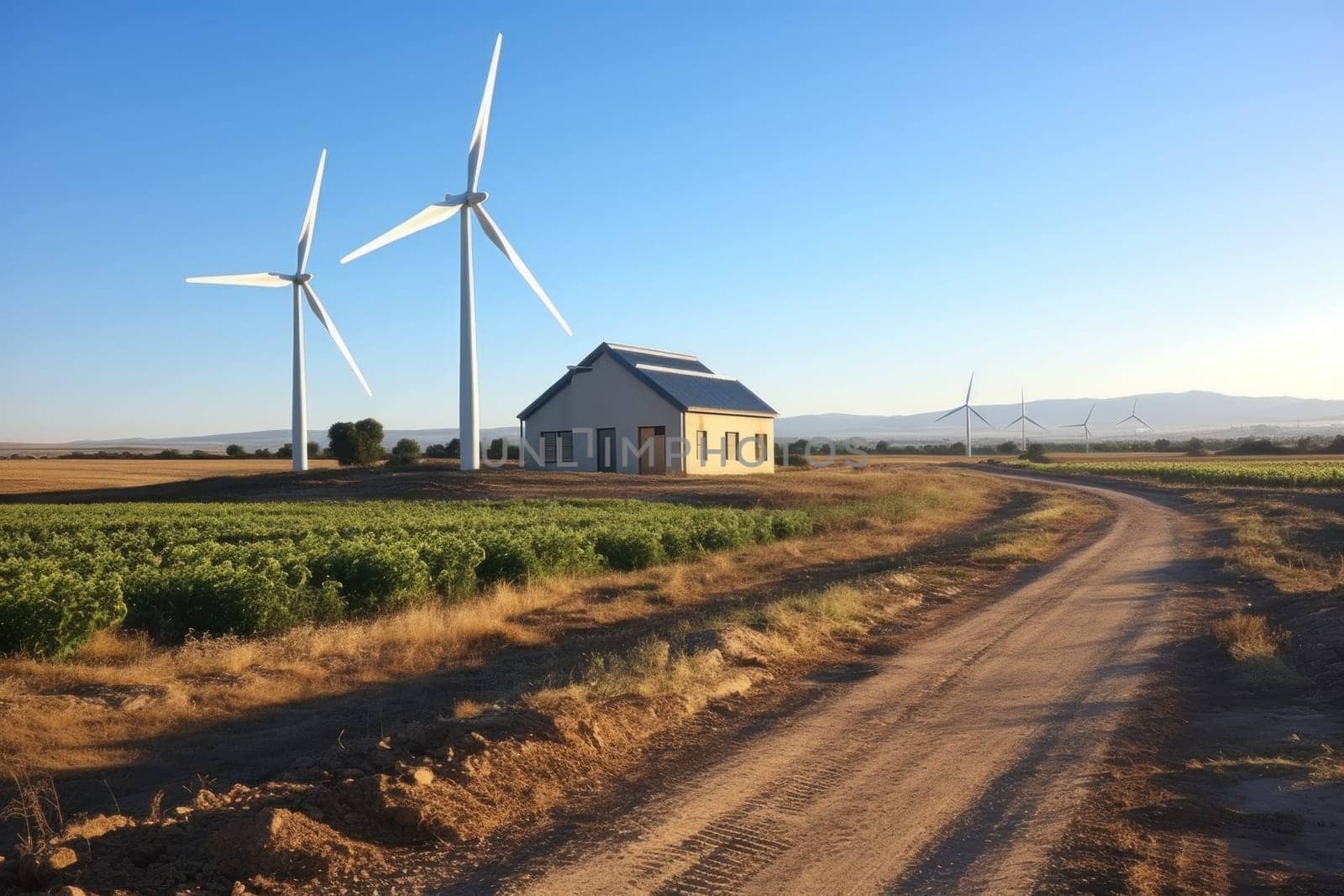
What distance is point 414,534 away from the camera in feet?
64.1

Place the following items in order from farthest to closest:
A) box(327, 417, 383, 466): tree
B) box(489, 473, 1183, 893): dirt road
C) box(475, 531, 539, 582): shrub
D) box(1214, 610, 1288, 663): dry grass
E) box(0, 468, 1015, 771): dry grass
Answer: box(327, 417, 383, 466): tree
box(475, 531, 539, 582): shrub
box(1214, 610, 1288, 663): dry grass
box(0, 468, 1015, 771): dry grass
box(489, 473, 1183, 893): dirt road

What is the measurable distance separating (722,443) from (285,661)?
3636 cm

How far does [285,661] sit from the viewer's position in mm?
11602

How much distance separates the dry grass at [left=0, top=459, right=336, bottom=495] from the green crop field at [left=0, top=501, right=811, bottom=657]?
27.4m

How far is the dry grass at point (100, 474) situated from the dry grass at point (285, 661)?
→ 43150 mm

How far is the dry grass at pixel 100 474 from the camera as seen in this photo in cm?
5388

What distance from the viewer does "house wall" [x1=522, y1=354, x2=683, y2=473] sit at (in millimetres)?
44250

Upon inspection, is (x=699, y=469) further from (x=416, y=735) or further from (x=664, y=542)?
(x=416, y=735)

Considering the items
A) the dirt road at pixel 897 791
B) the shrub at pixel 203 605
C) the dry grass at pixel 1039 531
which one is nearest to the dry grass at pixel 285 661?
the shrub at pixel 203 605

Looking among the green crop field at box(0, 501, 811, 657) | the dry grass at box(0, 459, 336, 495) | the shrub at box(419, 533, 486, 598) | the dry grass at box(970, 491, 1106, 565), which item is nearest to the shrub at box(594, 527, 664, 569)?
the green crop field at box(0, 501, 811, 657)

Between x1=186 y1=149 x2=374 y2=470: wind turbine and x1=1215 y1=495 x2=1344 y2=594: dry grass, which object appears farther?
x1=186 y1=149 x2=374 y2=470: wind turbine

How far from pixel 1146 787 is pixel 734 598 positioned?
10.3 m

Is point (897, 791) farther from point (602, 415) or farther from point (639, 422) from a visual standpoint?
point (602, 415)

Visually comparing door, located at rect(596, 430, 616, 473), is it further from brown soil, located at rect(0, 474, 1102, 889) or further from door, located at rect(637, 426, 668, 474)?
brown soil, located at rect(0, 474, 1102, 889)
